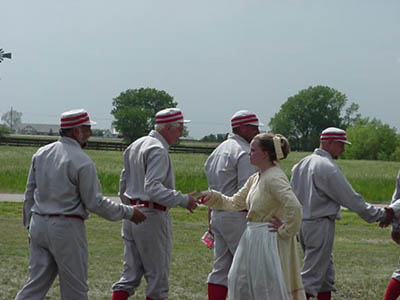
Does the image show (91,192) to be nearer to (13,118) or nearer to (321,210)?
(321,210)

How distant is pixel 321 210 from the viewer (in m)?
7.95

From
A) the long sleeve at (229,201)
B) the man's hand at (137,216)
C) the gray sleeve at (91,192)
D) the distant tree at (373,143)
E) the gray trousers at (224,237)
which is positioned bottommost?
the distant tree at (373,143)

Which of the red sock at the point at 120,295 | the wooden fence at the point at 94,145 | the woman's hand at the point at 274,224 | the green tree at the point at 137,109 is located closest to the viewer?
the woman's hand at the point at 274,224

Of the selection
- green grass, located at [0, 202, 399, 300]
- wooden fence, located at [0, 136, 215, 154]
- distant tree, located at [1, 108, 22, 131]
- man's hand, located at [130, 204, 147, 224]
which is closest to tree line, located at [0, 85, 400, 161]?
wooden fence, located at [0, 136, 215, 154]

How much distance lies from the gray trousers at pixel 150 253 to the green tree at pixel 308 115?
109132 mm

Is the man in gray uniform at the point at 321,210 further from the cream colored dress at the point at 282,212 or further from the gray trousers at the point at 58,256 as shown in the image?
the gray trousers at the point at 58,256

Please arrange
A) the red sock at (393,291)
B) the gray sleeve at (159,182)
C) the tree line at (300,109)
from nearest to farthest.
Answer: the gray sleeve at (159,182)
the red sock at (393,291)
the tree line at (300,109)

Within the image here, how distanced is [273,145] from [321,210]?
5.97 feet

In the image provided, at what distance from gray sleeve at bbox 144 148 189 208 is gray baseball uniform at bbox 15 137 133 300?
713 millimetres

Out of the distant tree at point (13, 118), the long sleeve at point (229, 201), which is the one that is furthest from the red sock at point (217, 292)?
the distant tree at point (13, 118)

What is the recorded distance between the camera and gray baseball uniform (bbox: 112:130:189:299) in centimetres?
709

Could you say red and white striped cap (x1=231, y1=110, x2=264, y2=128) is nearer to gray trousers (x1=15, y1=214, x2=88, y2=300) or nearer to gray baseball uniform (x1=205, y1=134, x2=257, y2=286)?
gray baseball uniform (x1=205, y1=134, x2=257, y2=286)

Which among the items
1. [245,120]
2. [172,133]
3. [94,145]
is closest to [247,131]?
[245,120]

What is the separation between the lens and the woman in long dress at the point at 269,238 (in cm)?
618
